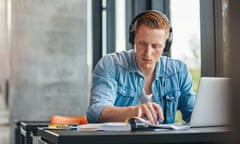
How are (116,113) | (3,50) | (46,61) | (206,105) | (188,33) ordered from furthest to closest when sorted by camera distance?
(3,50) < (46,61) < (188,33) < (116,113) < (206,105)

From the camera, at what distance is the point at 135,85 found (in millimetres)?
1817

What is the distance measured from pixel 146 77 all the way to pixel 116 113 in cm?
34

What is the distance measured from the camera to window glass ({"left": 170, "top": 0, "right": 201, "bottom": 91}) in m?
2.70

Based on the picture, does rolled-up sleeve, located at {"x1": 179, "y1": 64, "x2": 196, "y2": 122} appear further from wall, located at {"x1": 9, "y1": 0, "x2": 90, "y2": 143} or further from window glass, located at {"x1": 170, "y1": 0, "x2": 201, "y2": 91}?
wall, located at {"x1": 9, "y1": 0, "x2": 90, "y2": 143}

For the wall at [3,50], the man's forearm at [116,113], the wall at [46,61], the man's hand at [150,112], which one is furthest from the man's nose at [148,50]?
the wall at [3,50]

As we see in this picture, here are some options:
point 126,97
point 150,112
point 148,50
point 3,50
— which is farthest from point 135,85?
point 3,50

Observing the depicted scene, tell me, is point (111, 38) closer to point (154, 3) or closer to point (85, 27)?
point (85, 27)

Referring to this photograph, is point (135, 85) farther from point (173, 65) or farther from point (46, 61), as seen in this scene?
point (46, 61)

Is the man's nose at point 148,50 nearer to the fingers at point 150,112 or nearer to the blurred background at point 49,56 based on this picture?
the fingers at point 150,112

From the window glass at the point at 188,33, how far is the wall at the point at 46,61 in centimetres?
150

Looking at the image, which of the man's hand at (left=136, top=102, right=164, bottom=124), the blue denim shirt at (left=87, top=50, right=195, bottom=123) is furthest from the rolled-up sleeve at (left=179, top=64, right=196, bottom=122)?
the man's hand at (left=136, top=102, right=164, bottom=124)

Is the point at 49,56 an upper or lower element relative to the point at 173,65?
upper

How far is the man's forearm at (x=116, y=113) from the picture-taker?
1.53m

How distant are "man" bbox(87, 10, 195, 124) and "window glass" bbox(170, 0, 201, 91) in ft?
2.24
